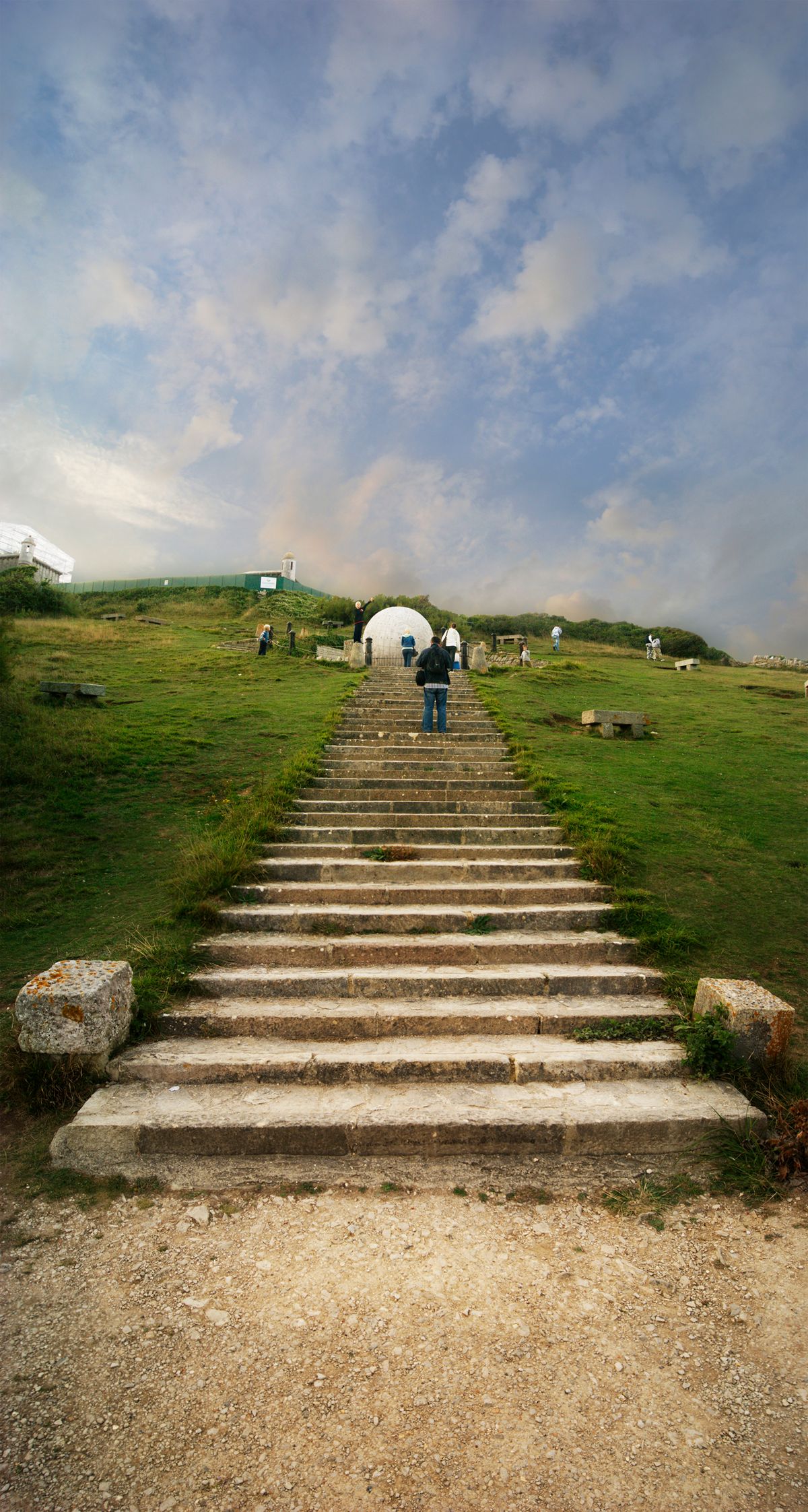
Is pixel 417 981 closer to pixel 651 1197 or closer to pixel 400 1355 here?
pixel 651 1197

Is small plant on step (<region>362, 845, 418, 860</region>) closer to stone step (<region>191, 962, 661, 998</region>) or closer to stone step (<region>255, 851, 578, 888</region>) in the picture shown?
stone step (<region>255, 851, 578, 888</region>)

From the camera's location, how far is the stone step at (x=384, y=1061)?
4281 mm

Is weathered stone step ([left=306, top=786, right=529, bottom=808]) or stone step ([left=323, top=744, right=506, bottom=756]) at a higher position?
stone step ([left=323, top=744, right=506, bottom=756])

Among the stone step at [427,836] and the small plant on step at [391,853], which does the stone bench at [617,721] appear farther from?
the small plant on step at [391,853]

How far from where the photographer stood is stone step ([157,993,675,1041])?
4.75 meters

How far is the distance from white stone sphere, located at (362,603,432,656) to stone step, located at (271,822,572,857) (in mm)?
20046

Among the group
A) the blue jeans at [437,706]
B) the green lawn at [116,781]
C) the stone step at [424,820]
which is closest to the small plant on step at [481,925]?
the stone step at [424,820]

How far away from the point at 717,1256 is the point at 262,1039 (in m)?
2.96

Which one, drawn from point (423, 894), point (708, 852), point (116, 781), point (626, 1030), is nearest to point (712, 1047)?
point (626, 1030)

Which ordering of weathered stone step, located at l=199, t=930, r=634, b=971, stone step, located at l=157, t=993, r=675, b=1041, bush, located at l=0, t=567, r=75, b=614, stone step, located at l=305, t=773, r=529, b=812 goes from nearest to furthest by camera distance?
stone step, located at l=157, t=993, r=675, b=1041, weathered stone step, located at l=199, t=930, r=634, b=971, stone step, located at l=305, t=773, r=529, b=812, bush, located at l=0, t=567, r=75, b=614

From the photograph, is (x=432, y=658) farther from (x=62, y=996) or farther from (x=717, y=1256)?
(x=717, y=1256)

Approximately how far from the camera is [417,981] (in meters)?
5.19

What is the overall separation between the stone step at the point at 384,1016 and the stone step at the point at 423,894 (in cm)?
140

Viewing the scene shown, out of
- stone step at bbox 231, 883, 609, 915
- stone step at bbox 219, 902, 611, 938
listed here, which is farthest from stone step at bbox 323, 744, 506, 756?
stone step at bbox 219, 902, 611, 938
